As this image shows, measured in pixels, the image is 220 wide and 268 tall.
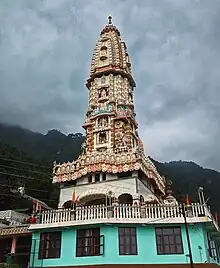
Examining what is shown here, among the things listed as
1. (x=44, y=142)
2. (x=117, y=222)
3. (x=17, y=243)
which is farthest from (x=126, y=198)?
(x=44, y=142)

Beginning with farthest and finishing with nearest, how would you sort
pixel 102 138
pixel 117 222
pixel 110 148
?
1. pixel 102 138
2. pixel 110 148
3. pixel 117 222

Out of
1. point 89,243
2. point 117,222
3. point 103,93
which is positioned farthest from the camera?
point 103,93

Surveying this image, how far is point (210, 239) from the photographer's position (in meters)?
19.8

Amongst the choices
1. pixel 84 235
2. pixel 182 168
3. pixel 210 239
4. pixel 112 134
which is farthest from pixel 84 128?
pixel 182 168

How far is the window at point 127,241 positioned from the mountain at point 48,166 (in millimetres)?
20903

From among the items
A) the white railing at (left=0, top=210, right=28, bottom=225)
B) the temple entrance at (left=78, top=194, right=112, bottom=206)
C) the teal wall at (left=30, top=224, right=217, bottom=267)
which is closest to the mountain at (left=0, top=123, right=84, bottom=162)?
the white railing at (left=0, top=210, right=28, bottom=225)

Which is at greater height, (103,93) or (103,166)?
(103,93)

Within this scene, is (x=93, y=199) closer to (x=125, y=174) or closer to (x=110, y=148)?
(x=125, y=174)

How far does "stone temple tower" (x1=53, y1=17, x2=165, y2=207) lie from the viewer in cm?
2425

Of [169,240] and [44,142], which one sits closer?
[169,240]

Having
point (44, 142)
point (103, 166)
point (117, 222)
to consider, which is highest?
point (44, 142)

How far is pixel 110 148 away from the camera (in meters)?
26.9

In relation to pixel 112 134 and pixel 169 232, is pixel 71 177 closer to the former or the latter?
pixel 112 134

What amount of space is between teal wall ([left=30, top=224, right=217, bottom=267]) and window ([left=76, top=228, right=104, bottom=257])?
0.21 meters
